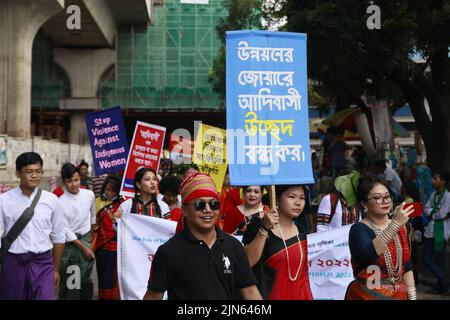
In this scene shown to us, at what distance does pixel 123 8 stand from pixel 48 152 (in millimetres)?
18266

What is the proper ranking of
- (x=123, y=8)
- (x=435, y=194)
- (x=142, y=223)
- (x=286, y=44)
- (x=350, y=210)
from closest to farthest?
(x=286, y=44) < (x=142, y=223) < (x=350, y=210) < (x=435, y=194) < (x=123, y=8)

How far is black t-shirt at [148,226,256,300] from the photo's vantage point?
10.3 feet

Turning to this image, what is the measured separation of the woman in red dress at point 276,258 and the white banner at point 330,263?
1.86m

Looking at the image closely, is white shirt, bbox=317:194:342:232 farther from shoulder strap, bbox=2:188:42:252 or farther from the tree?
the tree

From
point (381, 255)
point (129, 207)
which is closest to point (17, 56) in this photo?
point (129, 207)

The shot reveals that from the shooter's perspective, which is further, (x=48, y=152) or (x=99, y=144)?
(x=48, y=152)

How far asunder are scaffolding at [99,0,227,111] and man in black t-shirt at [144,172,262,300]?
127ft

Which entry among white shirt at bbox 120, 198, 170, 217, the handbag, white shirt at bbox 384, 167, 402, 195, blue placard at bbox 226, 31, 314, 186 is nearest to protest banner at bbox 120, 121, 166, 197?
white shirt at bbox 120, 198, 170, 217

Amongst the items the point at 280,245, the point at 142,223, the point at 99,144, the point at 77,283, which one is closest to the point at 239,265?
the point at 280,245

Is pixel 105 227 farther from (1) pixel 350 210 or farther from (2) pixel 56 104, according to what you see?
(2) pixel 56 104

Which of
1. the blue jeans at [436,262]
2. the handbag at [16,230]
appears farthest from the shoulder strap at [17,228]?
the blue jeans at [436,262]

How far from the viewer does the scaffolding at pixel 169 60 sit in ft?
137

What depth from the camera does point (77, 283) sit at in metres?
6.95

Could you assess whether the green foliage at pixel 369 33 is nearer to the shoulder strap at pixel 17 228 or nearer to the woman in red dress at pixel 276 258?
the shoulder strap at pixel 17 228
